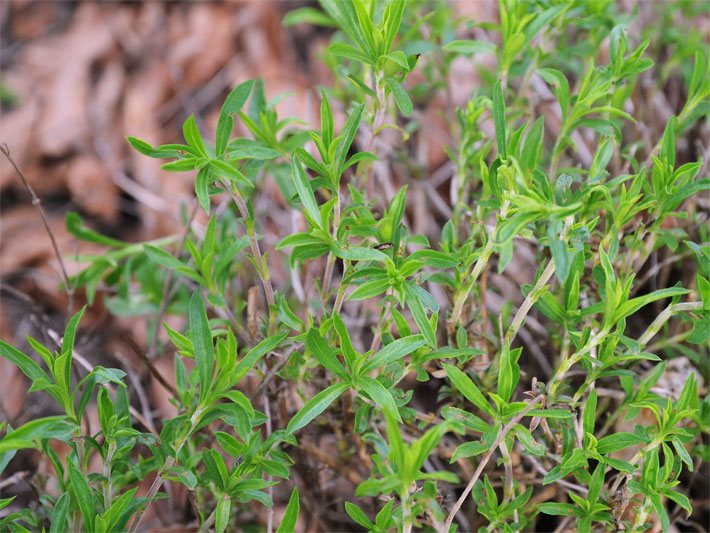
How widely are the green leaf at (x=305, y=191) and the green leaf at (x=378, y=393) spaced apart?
224 mm

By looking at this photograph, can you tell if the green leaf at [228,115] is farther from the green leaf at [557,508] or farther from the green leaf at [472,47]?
the green leaf at [557,508]

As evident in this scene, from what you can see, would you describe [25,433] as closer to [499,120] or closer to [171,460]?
[171,460]

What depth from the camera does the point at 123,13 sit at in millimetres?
2754

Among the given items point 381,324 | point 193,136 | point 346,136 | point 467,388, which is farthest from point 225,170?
point 467,388

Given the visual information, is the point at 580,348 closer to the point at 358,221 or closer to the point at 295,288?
the point at 358,221

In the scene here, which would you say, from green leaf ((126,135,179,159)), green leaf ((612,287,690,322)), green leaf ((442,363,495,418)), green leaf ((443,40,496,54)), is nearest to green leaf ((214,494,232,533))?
green leaf ((442,363,495,418))

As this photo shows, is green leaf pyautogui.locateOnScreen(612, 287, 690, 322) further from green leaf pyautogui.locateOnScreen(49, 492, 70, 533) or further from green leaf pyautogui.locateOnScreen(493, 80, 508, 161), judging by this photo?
green leaf pyautogui.locateOnScreen(49, 492, 70, 533)

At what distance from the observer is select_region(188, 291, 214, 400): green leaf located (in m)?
0.89

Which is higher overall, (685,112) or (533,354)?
(685,112)

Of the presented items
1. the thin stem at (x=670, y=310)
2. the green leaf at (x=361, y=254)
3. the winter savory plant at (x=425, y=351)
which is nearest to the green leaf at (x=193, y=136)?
the winter savory plant at (x=425, y=351)

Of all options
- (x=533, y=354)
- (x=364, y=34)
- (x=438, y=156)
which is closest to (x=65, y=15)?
(x=438, y=156)

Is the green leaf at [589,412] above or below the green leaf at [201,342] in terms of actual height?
below

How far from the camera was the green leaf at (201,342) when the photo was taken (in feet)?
2.92

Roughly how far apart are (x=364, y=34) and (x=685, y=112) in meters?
0.64
